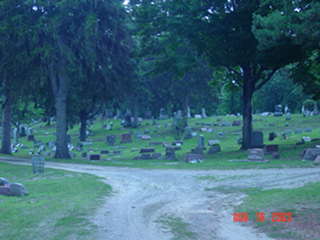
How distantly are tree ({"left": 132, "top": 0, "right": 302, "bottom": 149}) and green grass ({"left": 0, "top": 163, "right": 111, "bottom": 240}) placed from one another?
13.0 metres

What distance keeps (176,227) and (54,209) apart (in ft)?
11.8

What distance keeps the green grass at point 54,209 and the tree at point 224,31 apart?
12986mm

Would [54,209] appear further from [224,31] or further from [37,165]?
[224,31]

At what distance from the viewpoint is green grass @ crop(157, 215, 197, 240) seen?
8844 mm

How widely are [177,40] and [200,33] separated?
218cm

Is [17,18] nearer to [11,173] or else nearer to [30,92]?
[30,92]

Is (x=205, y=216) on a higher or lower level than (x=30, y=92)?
lower

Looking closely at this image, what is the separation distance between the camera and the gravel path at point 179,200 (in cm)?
927

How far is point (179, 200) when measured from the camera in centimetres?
1301

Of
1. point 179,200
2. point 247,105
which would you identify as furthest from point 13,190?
point 247,105


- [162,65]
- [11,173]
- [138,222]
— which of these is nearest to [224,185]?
[138,222]

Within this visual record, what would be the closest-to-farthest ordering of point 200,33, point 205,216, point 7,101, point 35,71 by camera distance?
point 205,216 → point 200,33 → point 35,71 → point 7,101

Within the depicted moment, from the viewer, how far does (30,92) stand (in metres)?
33.1

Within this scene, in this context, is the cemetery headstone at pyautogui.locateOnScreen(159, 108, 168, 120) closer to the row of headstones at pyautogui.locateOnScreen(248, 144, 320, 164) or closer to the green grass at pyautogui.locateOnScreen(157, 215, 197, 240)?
the row of headstones at pyautogui.locateOnScreen(248, 144, 320, 164)
